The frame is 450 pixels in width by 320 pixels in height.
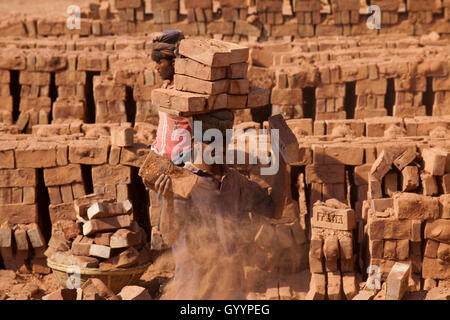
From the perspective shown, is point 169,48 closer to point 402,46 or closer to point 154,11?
point 402,46

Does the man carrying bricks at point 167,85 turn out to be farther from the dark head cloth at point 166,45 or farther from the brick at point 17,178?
the brick at point 17,178

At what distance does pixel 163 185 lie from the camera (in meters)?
9.88

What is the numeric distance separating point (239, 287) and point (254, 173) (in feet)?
5.77

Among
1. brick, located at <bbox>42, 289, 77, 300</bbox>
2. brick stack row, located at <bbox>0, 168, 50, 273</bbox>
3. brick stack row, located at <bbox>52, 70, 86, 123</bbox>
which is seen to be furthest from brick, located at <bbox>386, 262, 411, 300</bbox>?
brick stack row, located at <bbox>52, 70, 86, 123</bbox>

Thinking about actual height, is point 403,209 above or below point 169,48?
below

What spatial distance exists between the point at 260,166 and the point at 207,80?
7.96 feet

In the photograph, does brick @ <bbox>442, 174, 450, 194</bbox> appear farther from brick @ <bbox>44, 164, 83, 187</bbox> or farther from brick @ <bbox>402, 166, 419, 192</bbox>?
brick @ <bbox>44, 164, 83, 187</bbox>

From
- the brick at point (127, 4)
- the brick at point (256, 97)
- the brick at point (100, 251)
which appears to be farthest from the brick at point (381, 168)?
the brick at point (127, 4)

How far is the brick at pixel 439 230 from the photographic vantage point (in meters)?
10.8

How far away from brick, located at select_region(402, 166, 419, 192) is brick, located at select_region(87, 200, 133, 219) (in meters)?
3.20

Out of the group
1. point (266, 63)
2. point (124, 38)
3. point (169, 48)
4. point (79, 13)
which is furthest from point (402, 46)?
point (169, 48)

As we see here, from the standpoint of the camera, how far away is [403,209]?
10.8 meters

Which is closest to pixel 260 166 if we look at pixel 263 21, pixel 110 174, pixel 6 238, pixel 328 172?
pixel 328 172

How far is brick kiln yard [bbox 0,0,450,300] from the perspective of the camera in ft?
34.7
